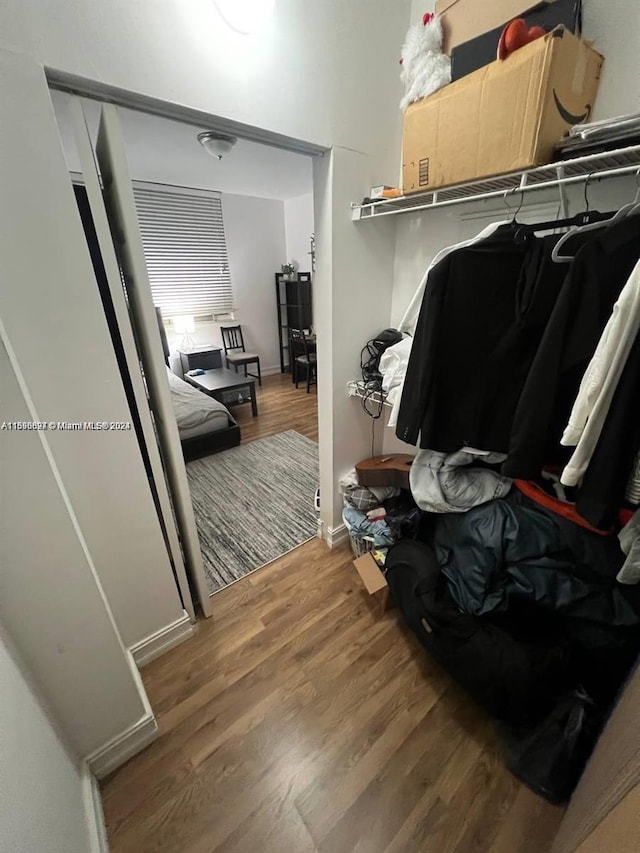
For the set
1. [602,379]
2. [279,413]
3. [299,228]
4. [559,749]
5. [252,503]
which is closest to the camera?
[602,379]

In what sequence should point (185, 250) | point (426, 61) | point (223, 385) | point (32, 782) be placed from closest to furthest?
point (32, 782)
point (426, 61)
point (223, 385)
point (185, 250)

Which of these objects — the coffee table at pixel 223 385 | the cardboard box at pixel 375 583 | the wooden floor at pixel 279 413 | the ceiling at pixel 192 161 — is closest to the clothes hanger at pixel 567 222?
the cardboard box at pixel 375 583

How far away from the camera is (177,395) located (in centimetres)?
321

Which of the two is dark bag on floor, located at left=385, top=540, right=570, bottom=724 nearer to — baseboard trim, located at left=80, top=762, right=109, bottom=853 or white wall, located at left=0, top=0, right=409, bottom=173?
baseboard trim, located at left=80, top=762, right=109, bottom=853

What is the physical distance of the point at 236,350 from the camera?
5.18 meters

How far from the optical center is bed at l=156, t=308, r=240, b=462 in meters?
2.93

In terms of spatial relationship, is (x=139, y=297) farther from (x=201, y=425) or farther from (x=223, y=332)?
(x=223, y=332)

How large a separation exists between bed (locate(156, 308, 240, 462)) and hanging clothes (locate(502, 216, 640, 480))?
2561 millimetres

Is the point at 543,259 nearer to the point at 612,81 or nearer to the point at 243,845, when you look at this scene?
the point at 612,81

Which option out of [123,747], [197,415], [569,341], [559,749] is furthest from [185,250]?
[559,749]

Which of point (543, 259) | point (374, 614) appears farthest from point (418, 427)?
point (374, 614)

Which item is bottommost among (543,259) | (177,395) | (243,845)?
(243,845)

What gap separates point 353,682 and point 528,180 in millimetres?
1901

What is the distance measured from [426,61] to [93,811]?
2588mm
